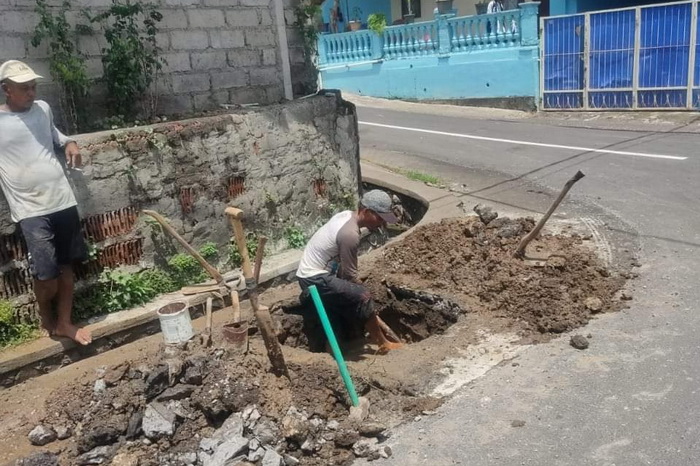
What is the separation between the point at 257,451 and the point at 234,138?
12.1 ft

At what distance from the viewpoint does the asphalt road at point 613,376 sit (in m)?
3.77

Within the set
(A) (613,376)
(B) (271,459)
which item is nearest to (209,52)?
(B) (271,459)

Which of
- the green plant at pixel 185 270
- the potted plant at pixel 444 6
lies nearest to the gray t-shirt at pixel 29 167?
the green plant at pixel 185 270

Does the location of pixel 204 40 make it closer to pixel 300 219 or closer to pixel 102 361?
pixel 300 219

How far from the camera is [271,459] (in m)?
3.78

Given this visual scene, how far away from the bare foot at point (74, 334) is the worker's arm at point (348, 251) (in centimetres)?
212

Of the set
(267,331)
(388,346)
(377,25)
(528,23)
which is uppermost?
(377,25)

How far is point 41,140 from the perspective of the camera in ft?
16.2

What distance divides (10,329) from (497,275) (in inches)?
164

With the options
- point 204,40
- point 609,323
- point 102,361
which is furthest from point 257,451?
point 204,40

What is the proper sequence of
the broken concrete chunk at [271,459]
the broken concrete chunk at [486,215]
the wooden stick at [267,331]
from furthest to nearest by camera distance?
the broken concrete chunk at [486,215] → the wooden stick at [267,331] → the broken concrete chunk at [271,459]

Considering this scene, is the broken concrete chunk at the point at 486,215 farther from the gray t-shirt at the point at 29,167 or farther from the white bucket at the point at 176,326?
the gray t-shirt at the point at 29,167

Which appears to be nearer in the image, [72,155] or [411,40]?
[72,155]

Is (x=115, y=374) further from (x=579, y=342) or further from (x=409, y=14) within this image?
(x=409, y=14)
